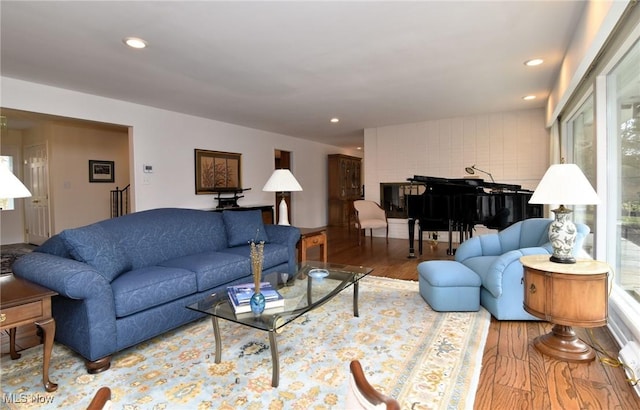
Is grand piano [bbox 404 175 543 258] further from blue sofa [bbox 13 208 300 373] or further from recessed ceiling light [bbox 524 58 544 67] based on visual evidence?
blue sofa [bbox 13 208 300 373]

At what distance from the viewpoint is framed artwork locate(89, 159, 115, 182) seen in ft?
21.2

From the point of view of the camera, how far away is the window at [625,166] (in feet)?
7.65

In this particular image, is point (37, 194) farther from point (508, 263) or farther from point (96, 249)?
point (508, 263)

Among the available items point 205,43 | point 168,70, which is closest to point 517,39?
point 205,43

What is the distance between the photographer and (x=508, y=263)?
270 cm

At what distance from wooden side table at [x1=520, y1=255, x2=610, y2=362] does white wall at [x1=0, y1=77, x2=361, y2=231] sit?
5.11 metres

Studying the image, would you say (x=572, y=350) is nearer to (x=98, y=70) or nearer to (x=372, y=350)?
(x=372, y=350)

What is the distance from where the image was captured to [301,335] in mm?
2514

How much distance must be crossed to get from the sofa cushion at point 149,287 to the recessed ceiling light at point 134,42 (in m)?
1.94

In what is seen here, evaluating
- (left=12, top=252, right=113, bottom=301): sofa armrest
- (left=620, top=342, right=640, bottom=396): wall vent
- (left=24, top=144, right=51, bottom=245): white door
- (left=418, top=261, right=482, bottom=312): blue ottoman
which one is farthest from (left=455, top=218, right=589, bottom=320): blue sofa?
(left=24, top=144, right=51, bottom=245): white door

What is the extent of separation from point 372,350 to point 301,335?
556 mm

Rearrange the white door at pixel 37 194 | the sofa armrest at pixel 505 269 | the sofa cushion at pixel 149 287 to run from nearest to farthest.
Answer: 1. the sofa cushion at pixel 149 287
2. the sofa armrest at pixel 505 269
3. the white door at pixel 37 194

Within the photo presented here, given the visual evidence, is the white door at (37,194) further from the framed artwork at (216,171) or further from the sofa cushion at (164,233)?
the sofa cushion at (164,233)

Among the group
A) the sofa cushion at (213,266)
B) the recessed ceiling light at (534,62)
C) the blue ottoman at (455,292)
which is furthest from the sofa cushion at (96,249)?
the recessed ceiling light at (534,62)
